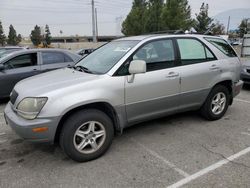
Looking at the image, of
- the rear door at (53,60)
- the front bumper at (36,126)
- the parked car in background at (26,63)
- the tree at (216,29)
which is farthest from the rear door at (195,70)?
the tree at (216,29)

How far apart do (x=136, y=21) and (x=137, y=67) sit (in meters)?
30.6

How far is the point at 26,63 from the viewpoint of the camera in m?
6.61

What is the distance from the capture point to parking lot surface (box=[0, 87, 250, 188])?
2.87 meters

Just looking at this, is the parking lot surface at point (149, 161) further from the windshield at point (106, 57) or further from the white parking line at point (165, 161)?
the windshield at point (106, 57)

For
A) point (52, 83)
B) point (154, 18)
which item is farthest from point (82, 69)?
point (154, 18)

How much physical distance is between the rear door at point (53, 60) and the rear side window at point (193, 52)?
12.2 feet

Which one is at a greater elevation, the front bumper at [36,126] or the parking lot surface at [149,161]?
the front bumper at [36,126]

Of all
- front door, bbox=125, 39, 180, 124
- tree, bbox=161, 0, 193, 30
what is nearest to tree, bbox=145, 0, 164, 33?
tree, bbox=161, 0, 193, 30

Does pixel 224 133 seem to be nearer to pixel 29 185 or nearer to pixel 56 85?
pixel 56 85

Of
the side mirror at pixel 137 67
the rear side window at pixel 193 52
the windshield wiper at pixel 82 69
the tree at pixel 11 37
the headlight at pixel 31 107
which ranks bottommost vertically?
the headlight at pixel 31 107

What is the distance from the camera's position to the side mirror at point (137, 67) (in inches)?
132

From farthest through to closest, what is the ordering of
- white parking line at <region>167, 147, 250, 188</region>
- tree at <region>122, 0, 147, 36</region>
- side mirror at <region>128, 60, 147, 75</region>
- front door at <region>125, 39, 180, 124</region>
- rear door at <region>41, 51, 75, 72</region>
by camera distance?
tree at <region>122, 0, 147, 36</region> → rear door at <region>41, 51, 75, 72</region> → front door at <region>125, 39, 180, 124</region> → side mirror at <region>128, 60, 147, 75</region> → white parking line at <region>167, 147, 250, 188</region>

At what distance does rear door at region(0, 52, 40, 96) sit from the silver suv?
278 centimetres

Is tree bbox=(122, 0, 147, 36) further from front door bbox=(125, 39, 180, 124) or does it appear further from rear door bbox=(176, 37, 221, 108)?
front door bbox=(125, 39, 180, 124)
